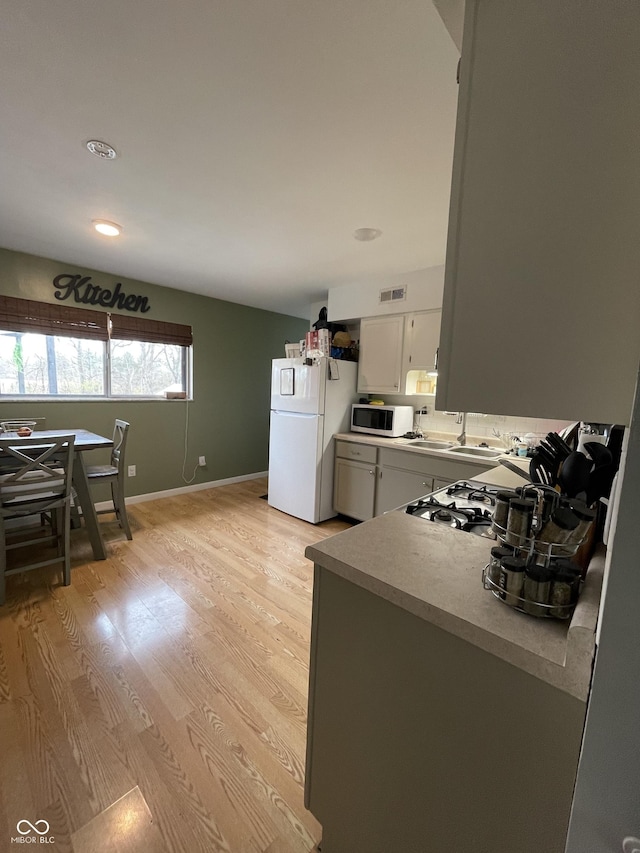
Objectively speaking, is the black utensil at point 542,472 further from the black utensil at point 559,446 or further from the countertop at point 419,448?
the countertop at point 419,448

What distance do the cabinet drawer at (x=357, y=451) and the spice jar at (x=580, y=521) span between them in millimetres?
2345

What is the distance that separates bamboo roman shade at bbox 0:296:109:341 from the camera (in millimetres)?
2896

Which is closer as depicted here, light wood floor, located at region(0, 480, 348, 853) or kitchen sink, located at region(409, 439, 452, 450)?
light wood floor, located at region(0, 480, 348, 853)

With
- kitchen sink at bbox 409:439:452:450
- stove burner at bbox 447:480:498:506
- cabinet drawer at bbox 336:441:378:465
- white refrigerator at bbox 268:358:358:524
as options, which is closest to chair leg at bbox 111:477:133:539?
white refrigerator at bbox 268:358:358:524

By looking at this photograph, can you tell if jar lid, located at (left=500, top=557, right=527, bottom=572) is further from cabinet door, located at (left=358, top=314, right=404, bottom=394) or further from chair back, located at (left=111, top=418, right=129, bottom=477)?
chair back, located at (left=111, top=418, right=129, bottom=477)

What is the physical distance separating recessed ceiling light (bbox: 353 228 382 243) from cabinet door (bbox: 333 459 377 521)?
1.78 meters

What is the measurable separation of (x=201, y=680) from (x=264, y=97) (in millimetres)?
2386

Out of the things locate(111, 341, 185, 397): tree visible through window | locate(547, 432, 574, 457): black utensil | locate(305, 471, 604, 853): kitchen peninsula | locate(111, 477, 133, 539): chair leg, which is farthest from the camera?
locate(111, 341, 185, 397): tree visible through window

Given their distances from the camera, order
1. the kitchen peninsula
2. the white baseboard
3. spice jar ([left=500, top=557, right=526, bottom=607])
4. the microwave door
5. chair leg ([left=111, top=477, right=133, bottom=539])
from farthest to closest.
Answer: the white baseboard → the microwave door → chair leg ([left=111, top=477, right=133, bottom=539]) → spice jar ([left=500, top=557, right=526, bottom=607]) → the kitchen peninsula

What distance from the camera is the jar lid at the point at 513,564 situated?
72cm

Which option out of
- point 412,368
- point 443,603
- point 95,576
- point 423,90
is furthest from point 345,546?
point 412,368

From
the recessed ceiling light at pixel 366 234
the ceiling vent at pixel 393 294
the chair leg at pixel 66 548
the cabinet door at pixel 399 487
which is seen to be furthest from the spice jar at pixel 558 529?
the ceiling vent at pixel 393 294

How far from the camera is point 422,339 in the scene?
3.06 meters

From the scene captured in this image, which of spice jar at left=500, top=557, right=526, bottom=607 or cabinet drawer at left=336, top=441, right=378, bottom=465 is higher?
spice jar at left=500, top=557, right=526, bottom=607
